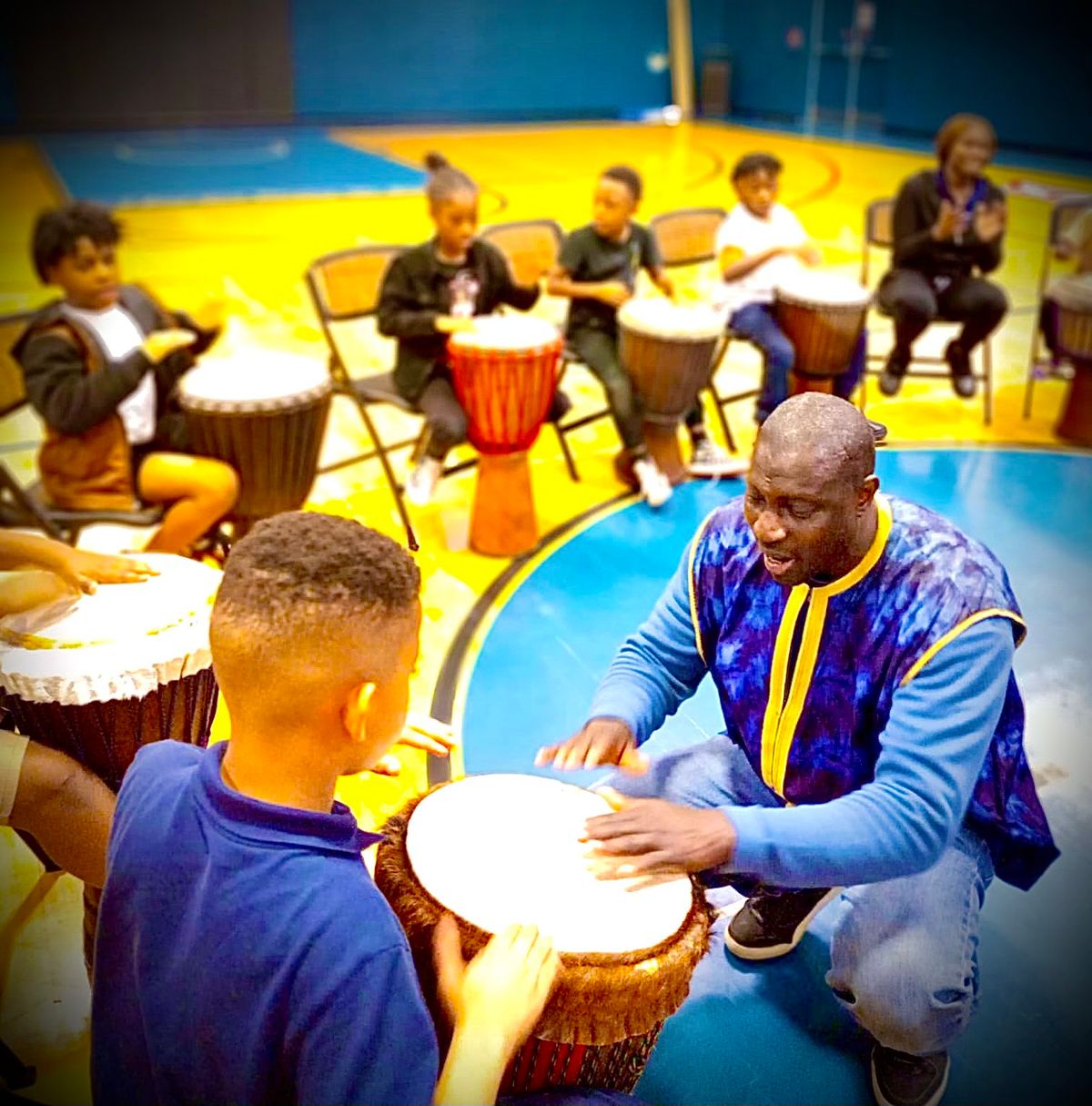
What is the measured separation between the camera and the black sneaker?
2.15 metres

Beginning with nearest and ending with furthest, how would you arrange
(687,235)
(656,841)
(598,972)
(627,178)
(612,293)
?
(598,972), (656,841), (612,293), (627,178), (687,235)

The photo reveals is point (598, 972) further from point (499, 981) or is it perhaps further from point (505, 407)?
point (505, 407)

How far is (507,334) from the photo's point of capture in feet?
12.0

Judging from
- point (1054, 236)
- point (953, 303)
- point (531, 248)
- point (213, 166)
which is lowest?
point (213, 166)

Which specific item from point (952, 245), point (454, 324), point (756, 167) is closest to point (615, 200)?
point (756, 167)

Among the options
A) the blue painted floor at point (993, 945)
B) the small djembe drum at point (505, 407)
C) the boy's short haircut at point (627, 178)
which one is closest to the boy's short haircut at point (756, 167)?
the boy's short haircut at point (627, 178)

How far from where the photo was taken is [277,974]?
1184 mm

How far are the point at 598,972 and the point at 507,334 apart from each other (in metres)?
2.63

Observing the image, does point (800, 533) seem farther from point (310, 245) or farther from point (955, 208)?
point (310, 245)

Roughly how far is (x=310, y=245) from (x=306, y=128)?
25.9 feet

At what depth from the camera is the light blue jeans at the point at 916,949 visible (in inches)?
68.3

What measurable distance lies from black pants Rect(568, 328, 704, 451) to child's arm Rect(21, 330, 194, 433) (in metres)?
1.77

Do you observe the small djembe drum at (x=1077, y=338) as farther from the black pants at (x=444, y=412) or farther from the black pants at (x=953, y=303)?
the black pants at (x=444, y=412)

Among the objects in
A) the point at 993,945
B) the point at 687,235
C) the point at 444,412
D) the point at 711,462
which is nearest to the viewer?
the point at 993,945
